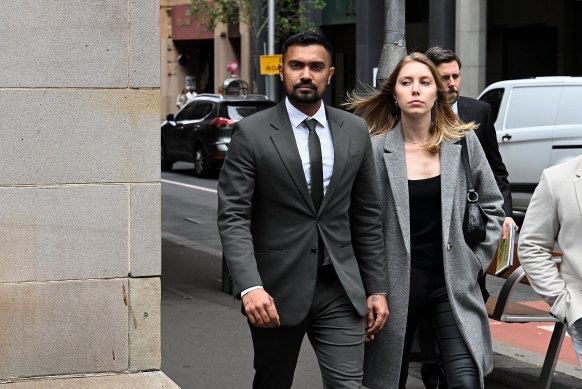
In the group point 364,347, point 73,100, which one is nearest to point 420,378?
point 364,347

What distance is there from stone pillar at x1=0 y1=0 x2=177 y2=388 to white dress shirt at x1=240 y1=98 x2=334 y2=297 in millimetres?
1399

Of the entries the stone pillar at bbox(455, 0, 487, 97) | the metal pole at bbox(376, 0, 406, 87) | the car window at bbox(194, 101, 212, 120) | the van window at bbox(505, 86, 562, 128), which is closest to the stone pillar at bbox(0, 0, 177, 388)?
the metal pole at bbox(376, 0, 406, 87)

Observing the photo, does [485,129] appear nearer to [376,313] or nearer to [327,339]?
[376,313]

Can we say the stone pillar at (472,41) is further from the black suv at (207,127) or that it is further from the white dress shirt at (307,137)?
the white dress shirt at (307,137)

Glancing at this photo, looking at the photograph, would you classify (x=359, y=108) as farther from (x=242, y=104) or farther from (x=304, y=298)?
(x=242, y=104)

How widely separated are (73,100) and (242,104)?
66.5ft

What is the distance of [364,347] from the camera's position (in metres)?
5.45

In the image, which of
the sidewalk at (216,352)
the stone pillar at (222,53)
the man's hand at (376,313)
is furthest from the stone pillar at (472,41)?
the man's hand at (376,313)

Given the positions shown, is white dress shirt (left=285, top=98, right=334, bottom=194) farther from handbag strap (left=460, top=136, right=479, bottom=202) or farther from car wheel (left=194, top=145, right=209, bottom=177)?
car wheel (left=194, top=145, right=209, bottom=177)

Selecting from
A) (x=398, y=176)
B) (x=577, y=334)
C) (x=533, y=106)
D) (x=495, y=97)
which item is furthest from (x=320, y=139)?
(x=495, y=97)

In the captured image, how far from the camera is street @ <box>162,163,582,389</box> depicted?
749 cm

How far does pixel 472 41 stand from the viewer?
3206cm

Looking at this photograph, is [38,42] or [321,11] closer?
[38,42]

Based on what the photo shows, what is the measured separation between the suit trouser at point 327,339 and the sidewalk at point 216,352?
221 centimetres
